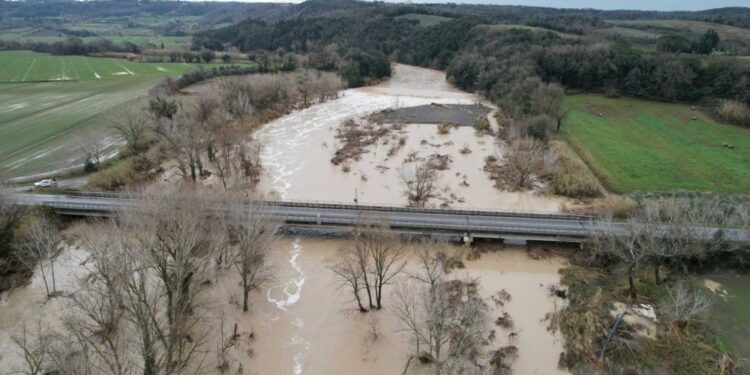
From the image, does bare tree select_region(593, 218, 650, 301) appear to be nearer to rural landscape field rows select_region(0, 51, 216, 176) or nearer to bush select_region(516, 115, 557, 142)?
bush select_region(516, 115, 557, 142)

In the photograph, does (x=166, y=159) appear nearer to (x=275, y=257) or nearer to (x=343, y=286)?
(x=275, y=257)

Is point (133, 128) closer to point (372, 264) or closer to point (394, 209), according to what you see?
point (394, 209)

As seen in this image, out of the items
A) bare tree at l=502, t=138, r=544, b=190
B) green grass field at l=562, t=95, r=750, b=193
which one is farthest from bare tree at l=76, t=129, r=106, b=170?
green grass field at l=562, t=95, r=750, b=193

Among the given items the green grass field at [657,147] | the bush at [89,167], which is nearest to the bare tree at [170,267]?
the bush at [89,167]

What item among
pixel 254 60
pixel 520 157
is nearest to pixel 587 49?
pixel 520 157

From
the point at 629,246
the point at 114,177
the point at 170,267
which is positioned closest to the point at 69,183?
the point at 114,177

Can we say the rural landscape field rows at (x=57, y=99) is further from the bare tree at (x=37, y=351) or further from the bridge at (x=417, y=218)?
the bare tree at (x=37, y=351)
